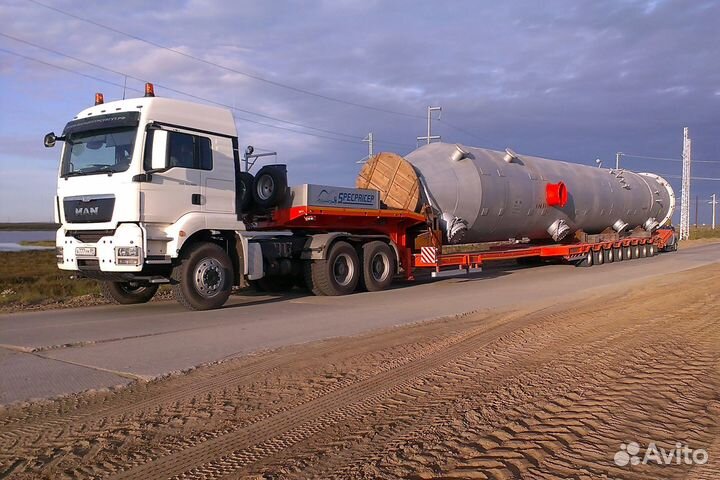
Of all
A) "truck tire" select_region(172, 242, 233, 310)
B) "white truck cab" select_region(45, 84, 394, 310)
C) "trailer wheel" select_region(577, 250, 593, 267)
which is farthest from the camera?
"trailer wheel" select_region(577, 250, 593, 267)

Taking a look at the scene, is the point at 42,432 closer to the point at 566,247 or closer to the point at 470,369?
the point at 470,369

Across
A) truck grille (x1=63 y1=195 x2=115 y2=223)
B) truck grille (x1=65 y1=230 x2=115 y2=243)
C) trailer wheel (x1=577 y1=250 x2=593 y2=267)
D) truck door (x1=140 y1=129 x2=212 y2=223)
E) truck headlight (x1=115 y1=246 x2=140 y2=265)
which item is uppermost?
truck door (x1=140 y1=129 x2=212 y2=223)

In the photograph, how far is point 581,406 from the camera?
17.0 feet

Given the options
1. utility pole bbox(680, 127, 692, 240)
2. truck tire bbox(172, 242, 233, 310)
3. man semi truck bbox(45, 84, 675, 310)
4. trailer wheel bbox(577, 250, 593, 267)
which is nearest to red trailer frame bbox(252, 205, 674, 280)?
man semi truck bbox(45, 84, 675, 310)

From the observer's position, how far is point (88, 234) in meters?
10.6

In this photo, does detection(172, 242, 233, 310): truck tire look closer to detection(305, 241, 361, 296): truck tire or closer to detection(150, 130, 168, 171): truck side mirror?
detection(150, 130, 168, 171): truck side mirror

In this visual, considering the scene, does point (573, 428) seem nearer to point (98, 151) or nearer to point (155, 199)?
point (155, 199)

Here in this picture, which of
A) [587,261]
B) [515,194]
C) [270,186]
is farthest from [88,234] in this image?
[587,261]

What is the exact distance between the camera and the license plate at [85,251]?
10445 mm

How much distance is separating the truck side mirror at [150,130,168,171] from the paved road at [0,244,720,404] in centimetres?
251

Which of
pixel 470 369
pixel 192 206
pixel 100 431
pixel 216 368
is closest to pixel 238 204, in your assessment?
pixel 192 206

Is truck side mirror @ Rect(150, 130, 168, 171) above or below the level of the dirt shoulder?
above

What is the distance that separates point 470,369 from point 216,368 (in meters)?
2.67

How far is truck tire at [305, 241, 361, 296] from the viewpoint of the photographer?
13.6 metres
